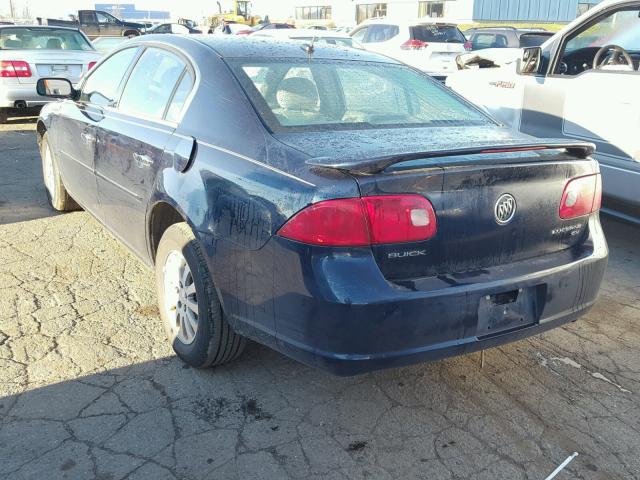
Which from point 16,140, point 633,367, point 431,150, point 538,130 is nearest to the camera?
point 431,150

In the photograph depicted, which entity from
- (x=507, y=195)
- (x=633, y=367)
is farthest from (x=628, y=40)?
(x=507, y=195)

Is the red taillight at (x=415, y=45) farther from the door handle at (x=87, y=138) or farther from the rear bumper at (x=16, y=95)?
the door handle at (x=87, y=138)

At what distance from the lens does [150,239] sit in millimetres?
3633

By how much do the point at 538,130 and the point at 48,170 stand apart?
174 inches

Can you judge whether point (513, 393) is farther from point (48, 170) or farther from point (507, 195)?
point (48, 170)

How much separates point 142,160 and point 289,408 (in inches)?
61.5

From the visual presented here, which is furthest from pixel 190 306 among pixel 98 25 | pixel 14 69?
pixel 98 25

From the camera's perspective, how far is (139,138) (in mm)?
3619

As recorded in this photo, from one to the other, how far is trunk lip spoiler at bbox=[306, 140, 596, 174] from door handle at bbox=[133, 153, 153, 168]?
1241 mm

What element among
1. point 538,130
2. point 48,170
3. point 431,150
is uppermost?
point 431,150

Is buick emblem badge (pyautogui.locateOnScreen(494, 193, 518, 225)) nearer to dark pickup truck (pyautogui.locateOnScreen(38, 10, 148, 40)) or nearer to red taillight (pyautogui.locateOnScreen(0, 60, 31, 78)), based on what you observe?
red taillight (pyautogui.locateOnScreen(0, 60, 31, 78))

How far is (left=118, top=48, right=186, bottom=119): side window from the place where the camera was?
3615mm

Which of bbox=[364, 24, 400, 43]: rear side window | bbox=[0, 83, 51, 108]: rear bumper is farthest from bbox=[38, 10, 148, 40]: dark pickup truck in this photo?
bbox=[0, 83, 51, 108]: rear bumper

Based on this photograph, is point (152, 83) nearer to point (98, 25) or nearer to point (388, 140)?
point (388, 140)
